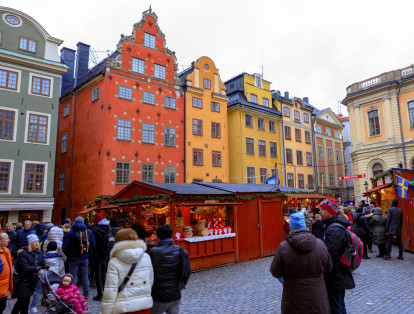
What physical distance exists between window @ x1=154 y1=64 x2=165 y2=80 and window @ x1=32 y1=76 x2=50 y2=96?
783 cm

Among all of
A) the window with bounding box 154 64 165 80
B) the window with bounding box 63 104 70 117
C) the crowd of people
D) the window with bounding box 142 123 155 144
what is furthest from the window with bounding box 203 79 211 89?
the crowd of people

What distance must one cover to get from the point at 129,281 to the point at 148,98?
21459mm

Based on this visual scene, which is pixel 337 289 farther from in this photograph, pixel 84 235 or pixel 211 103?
pixel 211 103

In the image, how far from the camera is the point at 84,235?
726 centimetres

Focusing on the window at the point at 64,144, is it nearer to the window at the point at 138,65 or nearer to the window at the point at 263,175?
the window at the point at 138,65

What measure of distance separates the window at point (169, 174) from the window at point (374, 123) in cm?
1945

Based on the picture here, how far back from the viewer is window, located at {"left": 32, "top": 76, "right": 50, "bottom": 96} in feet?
→ 67.2

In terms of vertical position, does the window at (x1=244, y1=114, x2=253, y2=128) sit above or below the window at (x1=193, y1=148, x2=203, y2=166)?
above

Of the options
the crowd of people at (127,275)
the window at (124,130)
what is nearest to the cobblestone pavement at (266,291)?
the crowd of people at (127,275)

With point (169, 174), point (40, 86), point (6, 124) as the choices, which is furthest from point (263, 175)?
point (6, 124)

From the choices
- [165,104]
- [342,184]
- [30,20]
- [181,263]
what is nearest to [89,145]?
[165,104]

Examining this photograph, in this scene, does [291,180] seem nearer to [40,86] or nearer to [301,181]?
[301,181]

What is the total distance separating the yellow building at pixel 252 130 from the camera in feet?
97.4

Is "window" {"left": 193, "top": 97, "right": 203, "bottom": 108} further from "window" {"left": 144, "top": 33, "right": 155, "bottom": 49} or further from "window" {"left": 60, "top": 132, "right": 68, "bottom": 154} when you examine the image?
"window" {"left": 60, "top": 132, "right": 68, "bottom": 154}
